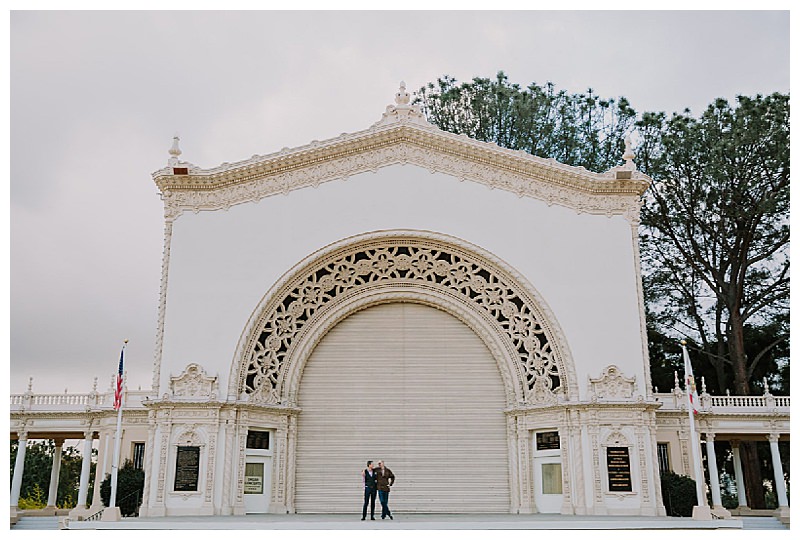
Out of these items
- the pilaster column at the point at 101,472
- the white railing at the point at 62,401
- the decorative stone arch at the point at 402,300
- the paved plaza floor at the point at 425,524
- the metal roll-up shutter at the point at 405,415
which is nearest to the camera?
the paved plaza floor at the point at 425,524

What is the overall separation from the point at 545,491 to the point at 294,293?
25.5 feet

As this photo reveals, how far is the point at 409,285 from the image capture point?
18.8m

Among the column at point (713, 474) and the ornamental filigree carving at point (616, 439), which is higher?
the ornamental filigree carving at point (616, 439)

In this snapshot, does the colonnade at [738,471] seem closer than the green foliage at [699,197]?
Yes

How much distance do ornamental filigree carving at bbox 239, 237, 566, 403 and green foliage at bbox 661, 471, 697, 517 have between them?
134 inches

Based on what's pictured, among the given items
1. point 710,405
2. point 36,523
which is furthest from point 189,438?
point 710,405

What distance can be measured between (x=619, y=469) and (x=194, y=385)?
32.8ft

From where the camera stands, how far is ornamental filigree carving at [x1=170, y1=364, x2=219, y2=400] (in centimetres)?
1686

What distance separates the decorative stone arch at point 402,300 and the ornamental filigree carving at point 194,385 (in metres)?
0.60

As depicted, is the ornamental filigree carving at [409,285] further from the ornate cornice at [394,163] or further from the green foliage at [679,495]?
the green foliage at [679,495]

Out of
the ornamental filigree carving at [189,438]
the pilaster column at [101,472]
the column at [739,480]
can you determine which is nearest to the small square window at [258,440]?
the ornamental filigree carving at [189,438]

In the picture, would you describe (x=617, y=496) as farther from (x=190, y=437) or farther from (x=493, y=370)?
(x=190, y=437)

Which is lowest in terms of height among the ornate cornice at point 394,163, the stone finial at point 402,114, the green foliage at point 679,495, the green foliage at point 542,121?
the green foliage at point 679,495

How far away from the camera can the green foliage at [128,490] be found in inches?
675
